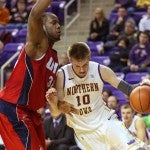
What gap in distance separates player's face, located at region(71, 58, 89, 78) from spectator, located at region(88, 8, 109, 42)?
6378 mm

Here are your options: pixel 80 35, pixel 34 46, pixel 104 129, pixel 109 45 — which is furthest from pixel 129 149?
pixel 80 35

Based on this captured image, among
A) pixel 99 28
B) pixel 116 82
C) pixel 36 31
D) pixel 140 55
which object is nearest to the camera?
pixel 36 31

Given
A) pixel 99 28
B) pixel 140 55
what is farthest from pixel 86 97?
pixel 99 28

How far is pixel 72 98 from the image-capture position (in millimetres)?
6145

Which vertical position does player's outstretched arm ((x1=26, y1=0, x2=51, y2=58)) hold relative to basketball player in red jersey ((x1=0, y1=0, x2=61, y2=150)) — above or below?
above

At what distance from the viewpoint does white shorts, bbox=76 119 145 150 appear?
577 cm

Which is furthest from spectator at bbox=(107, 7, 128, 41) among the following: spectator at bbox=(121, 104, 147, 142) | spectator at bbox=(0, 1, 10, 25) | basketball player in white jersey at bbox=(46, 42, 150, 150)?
basketball player in white jersey at bbox=(46, 42, 150, 150)

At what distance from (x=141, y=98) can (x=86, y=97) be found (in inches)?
24.1

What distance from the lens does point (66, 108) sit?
6031 mm

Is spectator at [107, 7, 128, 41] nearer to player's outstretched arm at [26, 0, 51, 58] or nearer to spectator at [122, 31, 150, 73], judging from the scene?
spectator at [122, 31, 150, 73]

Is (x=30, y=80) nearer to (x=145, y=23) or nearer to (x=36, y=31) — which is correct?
(x=36, y=31)

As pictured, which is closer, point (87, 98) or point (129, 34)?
point (87, 98)

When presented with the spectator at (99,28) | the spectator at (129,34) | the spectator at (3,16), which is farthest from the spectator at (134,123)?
the spectator at (3,16)

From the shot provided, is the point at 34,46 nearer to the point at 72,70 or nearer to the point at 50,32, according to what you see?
the point at 50,32
